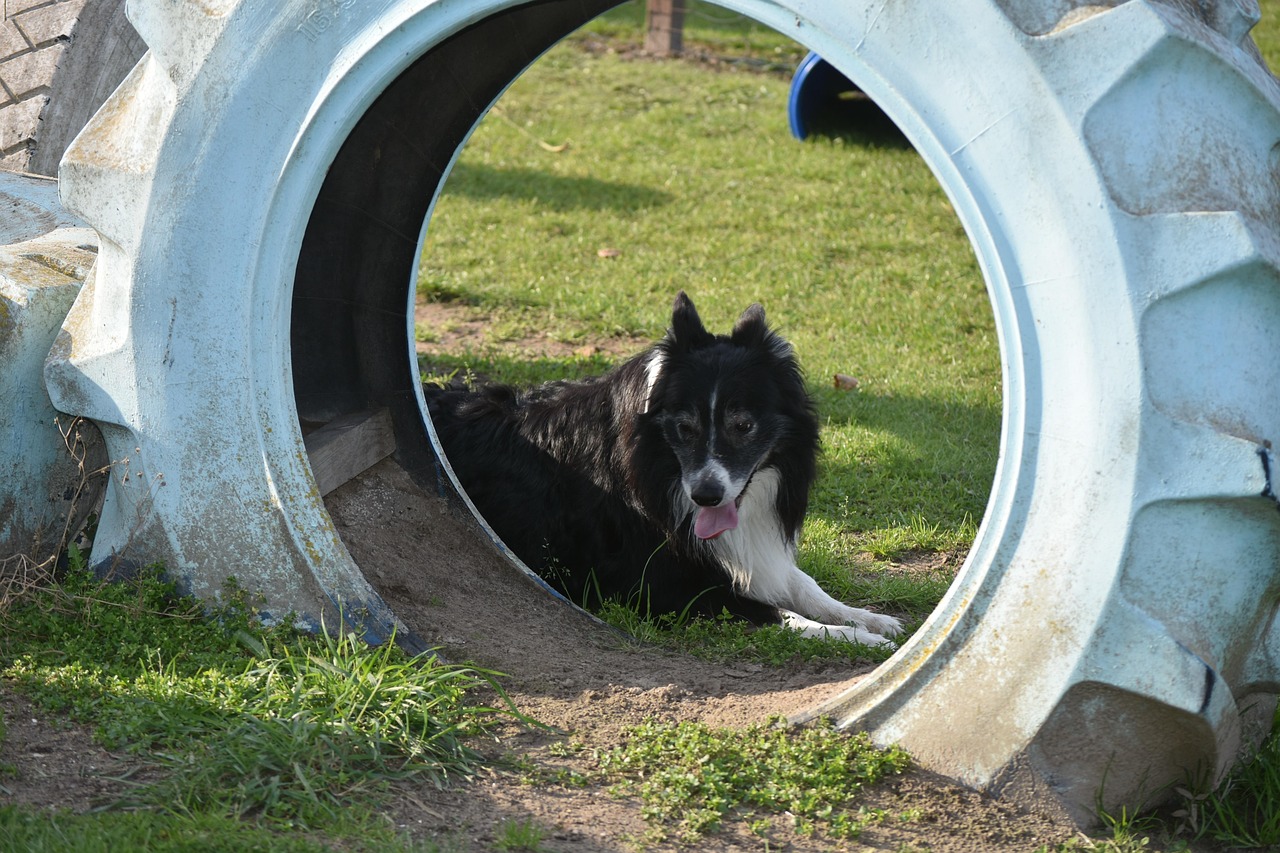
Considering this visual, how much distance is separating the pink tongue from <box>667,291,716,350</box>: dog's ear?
0.60 meters

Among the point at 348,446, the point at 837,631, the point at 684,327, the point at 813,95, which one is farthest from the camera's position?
the point at 813,95

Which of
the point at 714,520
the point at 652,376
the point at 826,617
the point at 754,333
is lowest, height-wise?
the point at 826,617

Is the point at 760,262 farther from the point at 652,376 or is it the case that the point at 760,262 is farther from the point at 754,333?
the point at 652,376

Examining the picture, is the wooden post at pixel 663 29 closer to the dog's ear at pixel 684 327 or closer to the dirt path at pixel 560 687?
the dog's ear at pixel 684 327

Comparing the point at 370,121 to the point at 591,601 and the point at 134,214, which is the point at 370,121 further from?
the point at 591,601

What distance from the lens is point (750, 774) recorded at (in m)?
3.12

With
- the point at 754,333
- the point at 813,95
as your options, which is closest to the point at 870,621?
the point at 754,333

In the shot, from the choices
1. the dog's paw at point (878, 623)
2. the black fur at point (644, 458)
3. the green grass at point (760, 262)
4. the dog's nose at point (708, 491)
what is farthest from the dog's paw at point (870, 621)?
the dog's nose at point (708, 491)

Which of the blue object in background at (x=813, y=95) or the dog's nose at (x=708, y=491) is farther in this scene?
the blue object in background at (x=813, y=95)

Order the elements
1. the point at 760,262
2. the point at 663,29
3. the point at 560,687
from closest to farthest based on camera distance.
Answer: the point at 560,687
the point at 760,262
the point at 663,29

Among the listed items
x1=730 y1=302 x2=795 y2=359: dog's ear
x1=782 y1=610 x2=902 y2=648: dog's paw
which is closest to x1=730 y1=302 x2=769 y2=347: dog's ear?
x1=730 y1=302 x2=795 y2=359: dog's ear

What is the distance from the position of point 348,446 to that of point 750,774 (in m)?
1.79

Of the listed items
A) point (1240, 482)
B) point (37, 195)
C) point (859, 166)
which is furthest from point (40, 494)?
point (859, 166)

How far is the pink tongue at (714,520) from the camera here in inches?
181
